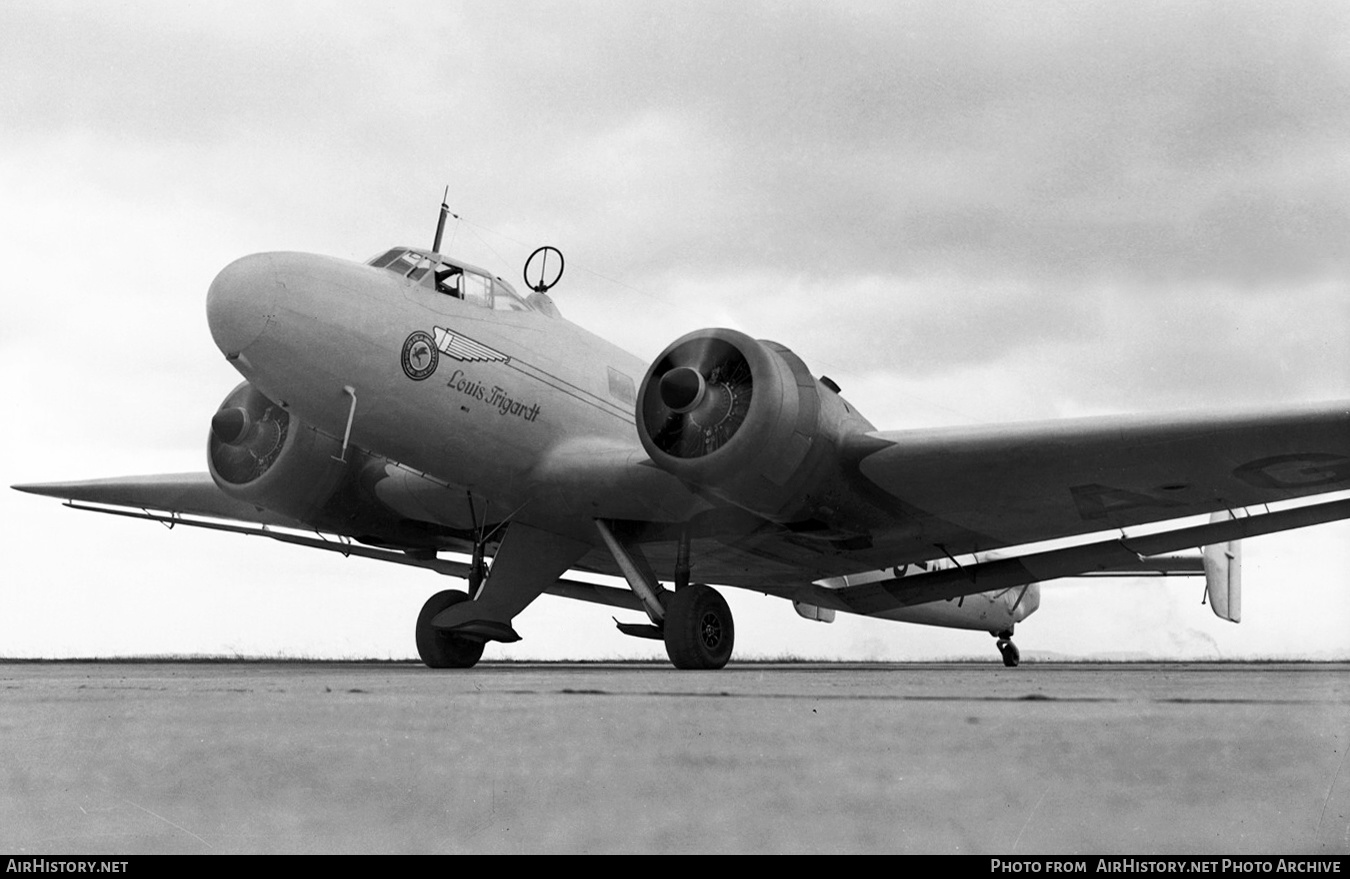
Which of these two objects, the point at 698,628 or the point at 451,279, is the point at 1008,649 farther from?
the point at 451,279

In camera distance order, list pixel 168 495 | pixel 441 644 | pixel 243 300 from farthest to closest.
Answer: pixel 168 495 < pixel 441 644 < pixel 243 300

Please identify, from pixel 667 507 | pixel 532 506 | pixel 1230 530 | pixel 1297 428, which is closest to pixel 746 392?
pixel 667 507

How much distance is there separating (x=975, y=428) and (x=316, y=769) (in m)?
8.47

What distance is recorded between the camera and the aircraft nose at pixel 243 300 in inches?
396

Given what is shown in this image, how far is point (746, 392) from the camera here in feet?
32.9

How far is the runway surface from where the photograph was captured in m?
2.42

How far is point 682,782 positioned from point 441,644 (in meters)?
10.1

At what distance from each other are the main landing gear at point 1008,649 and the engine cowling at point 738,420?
12.2m

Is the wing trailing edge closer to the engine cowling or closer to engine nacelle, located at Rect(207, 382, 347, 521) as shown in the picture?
the engine cowling

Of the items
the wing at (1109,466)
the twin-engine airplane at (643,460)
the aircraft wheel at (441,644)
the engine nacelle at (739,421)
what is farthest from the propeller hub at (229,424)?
the wing at (1109,466)

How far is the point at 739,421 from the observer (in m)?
9.94

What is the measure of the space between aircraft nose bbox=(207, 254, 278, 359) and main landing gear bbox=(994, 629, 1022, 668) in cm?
1535

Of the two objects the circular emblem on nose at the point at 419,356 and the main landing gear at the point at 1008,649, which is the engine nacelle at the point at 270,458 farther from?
the main landing gear at the point at 1008,649

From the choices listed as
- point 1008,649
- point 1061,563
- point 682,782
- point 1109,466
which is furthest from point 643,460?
point 1008,649
